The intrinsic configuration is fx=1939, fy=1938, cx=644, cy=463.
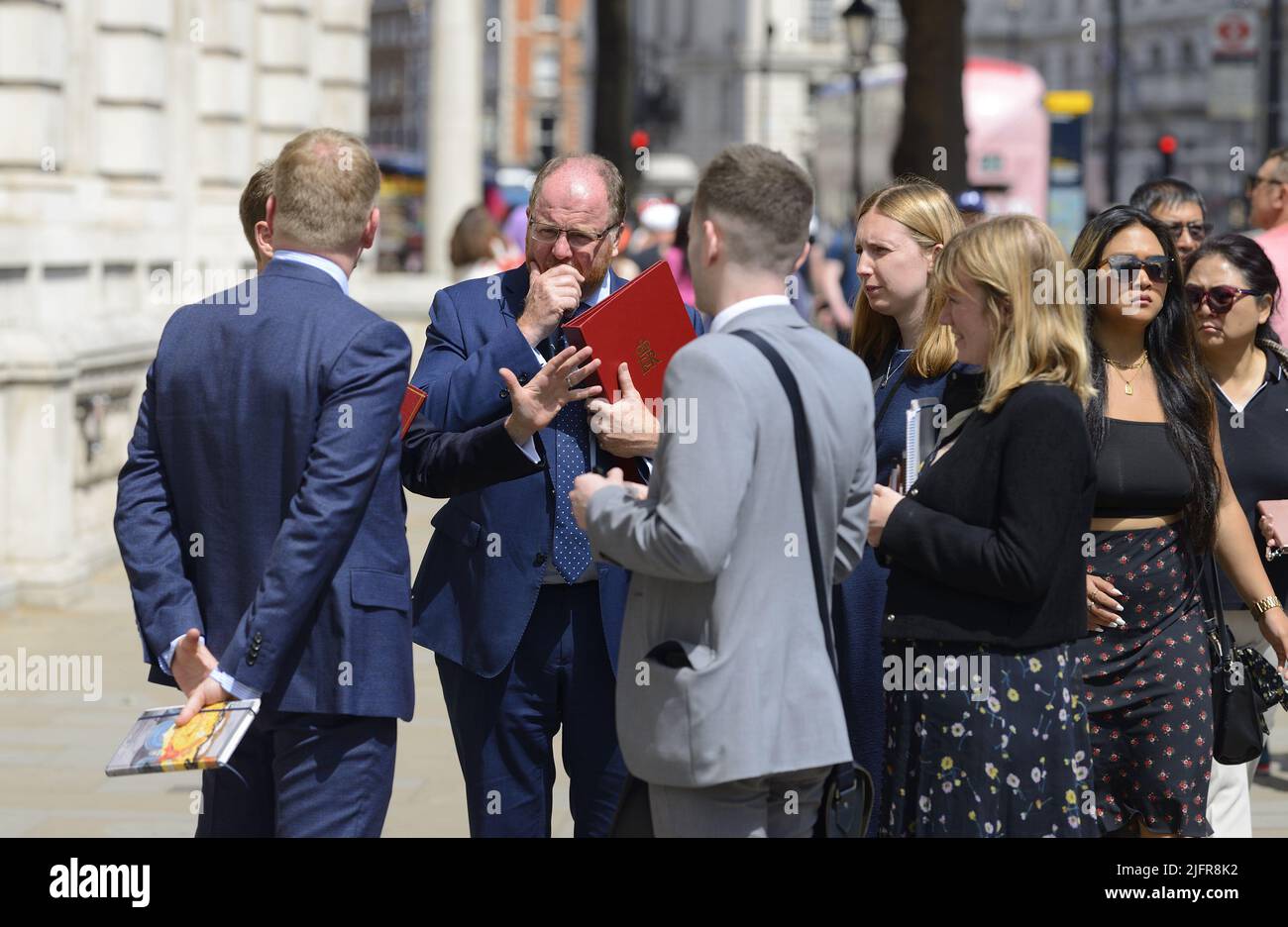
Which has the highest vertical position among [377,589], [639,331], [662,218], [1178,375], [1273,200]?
[1273,200]

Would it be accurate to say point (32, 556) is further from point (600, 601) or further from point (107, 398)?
point (600, 601)

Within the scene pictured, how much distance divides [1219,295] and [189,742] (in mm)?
3270

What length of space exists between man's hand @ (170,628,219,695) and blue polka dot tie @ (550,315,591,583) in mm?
841

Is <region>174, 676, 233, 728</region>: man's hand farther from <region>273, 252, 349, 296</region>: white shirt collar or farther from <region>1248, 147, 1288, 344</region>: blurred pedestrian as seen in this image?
<region>1248, 147, 1288, 344</region>: blurred pedestrian

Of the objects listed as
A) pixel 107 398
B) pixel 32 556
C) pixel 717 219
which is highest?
pixel 717 219

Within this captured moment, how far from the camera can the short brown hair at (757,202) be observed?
139 inches

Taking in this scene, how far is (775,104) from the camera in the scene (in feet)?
299

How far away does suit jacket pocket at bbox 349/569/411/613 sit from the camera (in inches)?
160

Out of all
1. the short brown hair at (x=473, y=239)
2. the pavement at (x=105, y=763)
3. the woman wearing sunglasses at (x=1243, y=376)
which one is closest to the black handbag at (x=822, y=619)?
the pavement at (x=105, y=763)

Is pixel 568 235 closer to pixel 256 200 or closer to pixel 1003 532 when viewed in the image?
pixel 256 200

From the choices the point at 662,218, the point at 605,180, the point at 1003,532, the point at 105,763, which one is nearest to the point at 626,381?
the point at 605,180

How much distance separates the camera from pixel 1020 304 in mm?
4055

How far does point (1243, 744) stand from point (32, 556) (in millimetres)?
7105
